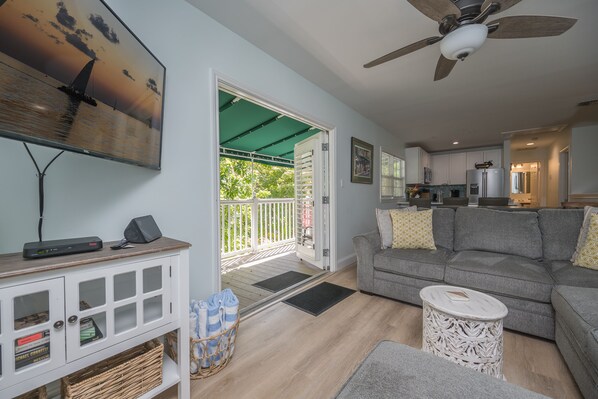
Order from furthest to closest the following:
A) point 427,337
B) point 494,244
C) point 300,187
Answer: point 300,187, point 494,244, point 427,337

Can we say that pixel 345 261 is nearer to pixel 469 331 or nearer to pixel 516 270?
pixel 516 270

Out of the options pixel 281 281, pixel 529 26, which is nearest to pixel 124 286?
pixel 281 281

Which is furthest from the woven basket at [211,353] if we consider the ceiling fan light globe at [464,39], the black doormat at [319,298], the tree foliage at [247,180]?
the tree foliage at [247,180]

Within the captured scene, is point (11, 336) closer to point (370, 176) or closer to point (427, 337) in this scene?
point (427, 337)

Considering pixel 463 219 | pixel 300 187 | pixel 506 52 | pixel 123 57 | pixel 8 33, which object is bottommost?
pixel 463 219

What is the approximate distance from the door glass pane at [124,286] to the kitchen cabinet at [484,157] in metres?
8.04

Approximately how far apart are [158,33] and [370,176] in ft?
11.9

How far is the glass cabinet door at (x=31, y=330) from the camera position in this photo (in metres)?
0.73

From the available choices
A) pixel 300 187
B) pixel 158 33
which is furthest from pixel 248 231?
pixel 158 33

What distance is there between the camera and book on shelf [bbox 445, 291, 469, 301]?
148 centimetres

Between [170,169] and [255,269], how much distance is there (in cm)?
222

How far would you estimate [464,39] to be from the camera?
1.50m

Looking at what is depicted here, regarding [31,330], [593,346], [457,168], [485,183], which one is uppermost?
[457,168]

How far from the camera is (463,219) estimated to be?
8.47ft
